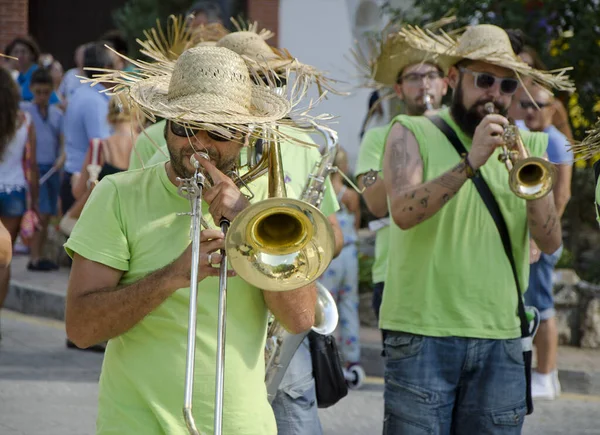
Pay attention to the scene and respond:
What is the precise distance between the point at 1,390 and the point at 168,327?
434 cm

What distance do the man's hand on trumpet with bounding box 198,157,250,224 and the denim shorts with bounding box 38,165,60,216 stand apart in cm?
876

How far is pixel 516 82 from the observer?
4645mm

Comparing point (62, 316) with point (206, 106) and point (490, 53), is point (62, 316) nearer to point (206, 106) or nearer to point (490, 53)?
point (490, 53)

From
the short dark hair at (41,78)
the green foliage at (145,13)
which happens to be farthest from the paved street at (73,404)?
the green foliage at (145,13)

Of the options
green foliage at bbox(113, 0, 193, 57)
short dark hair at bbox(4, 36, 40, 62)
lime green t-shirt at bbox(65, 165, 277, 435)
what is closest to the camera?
lime green t-shirt at bbox(65, 165, 277, 435)

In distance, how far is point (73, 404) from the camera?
7.00 meters

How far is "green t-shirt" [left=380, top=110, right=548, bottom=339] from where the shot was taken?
4.34 m

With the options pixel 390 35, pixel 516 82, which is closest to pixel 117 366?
pixel 516 82

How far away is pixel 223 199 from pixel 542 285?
4.60m

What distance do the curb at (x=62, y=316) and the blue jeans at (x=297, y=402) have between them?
372 cm

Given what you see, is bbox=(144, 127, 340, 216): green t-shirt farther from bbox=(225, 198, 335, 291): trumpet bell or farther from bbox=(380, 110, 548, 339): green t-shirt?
bbox=(225, 198, 335, 291): trumpet bell

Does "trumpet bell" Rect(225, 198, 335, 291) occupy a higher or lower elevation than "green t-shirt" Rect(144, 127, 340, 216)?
lower

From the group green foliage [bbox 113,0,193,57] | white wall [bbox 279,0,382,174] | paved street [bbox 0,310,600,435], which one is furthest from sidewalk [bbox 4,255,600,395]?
green foliage [bbox 113,0,193,57]

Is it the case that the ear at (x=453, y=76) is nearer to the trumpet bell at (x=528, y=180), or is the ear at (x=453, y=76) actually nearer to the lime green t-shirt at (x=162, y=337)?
the trumpet bell at (x=528, y=180)
